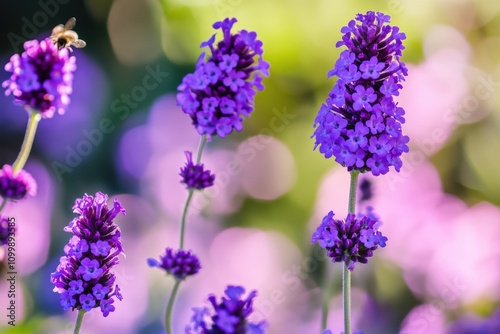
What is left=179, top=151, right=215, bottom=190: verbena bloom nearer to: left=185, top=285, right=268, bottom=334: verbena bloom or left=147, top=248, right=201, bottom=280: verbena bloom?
left=147, top=248, right=201, bottom=280: verbena bloom

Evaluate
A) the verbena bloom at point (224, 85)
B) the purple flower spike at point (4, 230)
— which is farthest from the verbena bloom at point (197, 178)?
the purple flower spike at point (4, 230)

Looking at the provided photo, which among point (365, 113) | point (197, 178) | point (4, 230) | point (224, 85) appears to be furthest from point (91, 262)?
point (365, 113)

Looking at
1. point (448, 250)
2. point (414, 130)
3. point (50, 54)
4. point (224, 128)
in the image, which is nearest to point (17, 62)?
point (50, 54)

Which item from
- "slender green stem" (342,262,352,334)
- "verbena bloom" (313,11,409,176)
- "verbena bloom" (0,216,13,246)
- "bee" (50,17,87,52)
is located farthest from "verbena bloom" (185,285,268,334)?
"bee" (50,17,87,52)

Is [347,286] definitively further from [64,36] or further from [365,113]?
[64,36]

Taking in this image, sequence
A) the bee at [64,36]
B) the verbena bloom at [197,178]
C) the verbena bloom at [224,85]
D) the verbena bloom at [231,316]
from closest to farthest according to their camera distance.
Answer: the verbena bloom at [231,316]
the verbena bloom at [224,85]
the verbena bloom at [197,178]
the bee at [64,36]

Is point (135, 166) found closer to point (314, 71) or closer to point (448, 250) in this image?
point (314, 71)

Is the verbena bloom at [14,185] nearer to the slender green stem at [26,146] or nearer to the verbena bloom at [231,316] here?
the slender green stem at [26,146]
